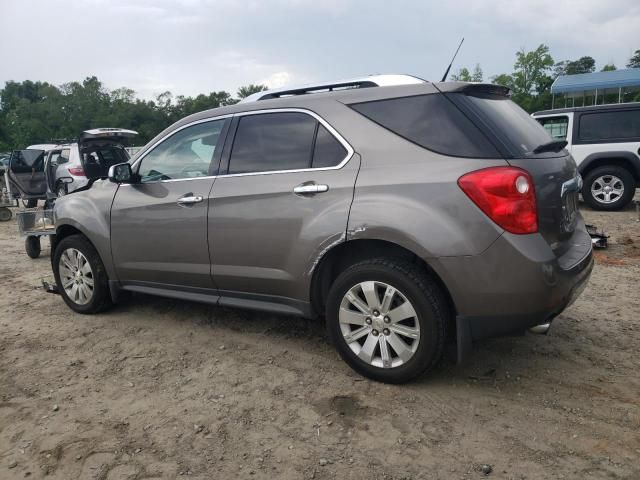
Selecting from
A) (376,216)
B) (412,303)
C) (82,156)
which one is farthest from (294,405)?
(82,156)

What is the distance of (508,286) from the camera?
2729mm

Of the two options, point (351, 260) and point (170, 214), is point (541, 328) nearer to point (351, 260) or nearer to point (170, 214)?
point (351, 260)

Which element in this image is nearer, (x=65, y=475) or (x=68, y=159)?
(x=65, y=475)

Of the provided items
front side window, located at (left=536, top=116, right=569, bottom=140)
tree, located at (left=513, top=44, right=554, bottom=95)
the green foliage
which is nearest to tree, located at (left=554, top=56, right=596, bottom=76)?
tree, located at (left=513, top=44, right=554, bottom=95)

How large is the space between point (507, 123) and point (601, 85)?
28.3 meters

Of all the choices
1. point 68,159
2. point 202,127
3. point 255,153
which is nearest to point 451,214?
point 255,153

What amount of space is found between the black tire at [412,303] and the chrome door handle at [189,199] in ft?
4.10

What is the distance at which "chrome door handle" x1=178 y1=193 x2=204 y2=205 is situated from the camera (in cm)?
379

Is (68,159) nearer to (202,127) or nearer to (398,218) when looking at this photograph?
(202,127)

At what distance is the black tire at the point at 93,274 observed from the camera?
453 centimetres

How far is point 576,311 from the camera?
4.41 m

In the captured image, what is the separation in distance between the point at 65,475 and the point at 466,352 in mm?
2113

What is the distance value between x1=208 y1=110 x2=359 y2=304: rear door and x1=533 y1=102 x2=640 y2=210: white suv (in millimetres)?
8039

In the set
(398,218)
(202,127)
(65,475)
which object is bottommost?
(65,475)
